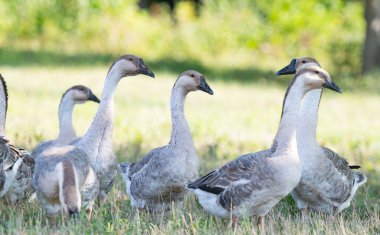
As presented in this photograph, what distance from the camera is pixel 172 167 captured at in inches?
328

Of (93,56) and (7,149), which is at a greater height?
(93,56)

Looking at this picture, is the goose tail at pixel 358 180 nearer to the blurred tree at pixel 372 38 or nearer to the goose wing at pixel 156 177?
the goose wing at pixel 156 177

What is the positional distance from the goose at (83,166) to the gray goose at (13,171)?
1.78ft

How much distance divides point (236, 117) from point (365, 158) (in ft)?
15.7

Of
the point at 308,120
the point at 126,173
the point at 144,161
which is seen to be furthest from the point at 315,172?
the point at 126,173

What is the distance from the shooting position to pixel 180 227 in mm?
7516

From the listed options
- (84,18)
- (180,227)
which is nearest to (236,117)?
(180,227)

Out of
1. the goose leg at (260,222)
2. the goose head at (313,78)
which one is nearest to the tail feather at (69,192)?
the goose leg at (260,222)

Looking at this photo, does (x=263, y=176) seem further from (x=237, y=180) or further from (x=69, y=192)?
(x=69, y=192)

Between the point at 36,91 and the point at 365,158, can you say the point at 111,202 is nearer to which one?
the point at 365,158

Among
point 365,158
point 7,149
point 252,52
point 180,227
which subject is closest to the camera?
point 180,227

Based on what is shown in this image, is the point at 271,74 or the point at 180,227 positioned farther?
the point at 271,74

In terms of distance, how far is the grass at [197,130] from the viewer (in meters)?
7.67

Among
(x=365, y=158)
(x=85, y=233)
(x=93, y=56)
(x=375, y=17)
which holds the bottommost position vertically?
(x=85, y=233)
